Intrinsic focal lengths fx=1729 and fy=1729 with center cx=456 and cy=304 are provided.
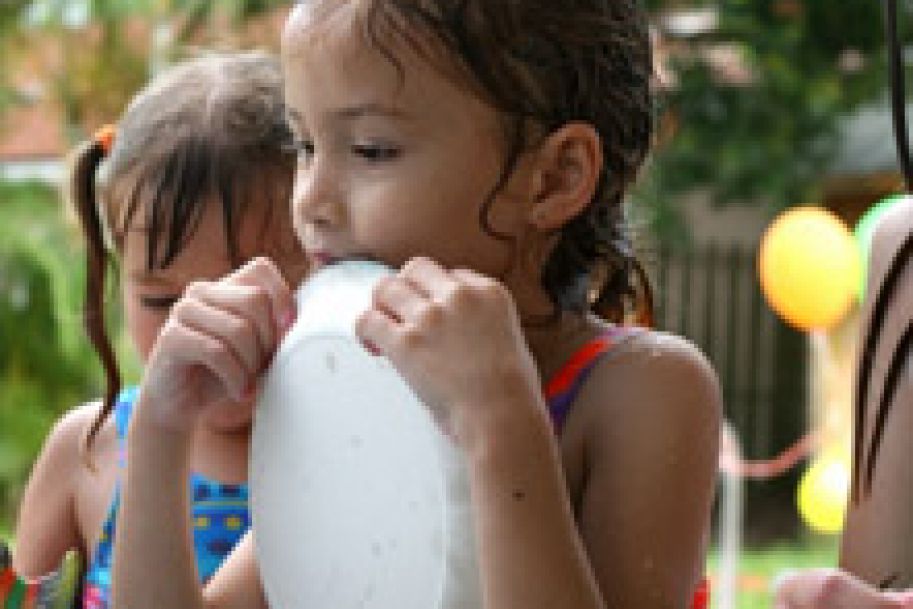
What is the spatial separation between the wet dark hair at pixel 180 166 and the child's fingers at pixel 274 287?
46 centimetres

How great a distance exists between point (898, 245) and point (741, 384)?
42.9ft

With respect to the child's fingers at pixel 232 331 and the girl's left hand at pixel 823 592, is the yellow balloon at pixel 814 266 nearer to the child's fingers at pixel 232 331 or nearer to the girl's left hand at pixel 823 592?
→ the child's fingers at pixel 232 331

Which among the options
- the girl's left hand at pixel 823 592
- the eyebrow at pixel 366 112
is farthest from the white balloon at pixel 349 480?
the girl's left hand at pixel 823 592

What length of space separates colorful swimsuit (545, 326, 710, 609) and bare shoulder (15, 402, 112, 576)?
2.93 ft

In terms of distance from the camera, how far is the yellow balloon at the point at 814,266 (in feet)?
23.6

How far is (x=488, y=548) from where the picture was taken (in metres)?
1.26

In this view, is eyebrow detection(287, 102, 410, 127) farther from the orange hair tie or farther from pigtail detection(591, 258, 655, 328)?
the orange hair tie

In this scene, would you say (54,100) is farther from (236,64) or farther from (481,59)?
(481,59)

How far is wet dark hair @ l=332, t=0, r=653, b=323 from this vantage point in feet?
4.59

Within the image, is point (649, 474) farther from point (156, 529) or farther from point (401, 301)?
point (156, 529)

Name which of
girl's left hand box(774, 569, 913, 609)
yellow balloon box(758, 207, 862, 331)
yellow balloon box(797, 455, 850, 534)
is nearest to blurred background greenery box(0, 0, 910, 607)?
yellow balloon box(797, 455, 850, 534)

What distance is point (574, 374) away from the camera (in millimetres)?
1453

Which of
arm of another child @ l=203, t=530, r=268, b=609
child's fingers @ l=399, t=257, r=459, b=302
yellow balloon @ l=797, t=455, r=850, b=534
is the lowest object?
yellow balloon @ l=797, t=455, r=850, b=534

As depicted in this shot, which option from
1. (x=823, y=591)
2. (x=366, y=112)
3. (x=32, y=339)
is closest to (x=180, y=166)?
(x=366, y=112)
